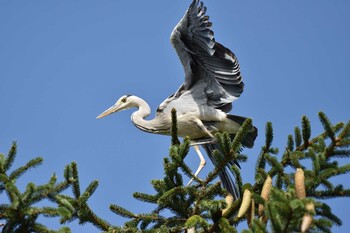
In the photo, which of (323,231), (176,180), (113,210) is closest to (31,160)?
(113,210)

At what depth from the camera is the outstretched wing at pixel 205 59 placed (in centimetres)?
926

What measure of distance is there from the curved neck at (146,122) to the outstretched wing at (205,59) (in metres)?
0.60

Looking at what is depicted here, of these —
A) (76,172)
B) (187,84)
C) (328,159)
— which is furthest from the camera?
(187,84)

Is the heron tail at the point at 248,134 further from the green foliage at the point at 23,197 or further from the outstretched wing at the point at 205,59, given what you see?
the green foliage at the point at 23,197

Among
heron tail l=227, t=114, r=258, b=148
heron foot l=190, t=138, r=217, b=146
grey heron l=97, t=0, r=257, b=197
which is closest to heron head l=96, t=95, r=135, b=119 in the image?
grey heron l=97, t=0, r=257, b=197

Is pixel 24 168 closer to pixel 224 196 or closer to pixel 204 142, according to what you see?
pixel 224 196

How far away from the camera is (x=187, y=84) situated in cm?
972

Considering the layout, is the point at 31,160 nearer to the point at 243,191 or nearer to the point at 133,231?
the point at 133,231

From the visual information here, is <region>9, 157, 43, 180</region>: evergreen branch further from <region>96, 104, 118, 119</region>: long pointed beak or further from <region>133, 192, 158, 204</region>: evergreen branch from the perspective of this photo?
<region>96, 104, 118, 119</region>: long pointed beak

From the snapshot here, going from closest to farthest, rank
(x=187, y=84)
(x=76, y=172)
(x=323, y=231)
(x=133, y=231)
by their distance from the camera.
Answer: (x=323, y=231) → (x=76, y=172) → (x=133, y=231) → (x=187, y=84)

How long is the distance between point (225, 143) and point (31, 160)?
179 cm

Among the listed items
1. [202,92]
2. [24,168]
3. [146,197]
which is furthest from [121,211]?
[202,92]

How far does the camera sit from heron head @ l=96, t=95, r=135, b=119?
10.6 m

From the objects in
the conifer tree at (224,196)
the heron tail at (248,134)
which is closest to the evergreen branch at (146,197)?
the conifer tree at (224,196)
